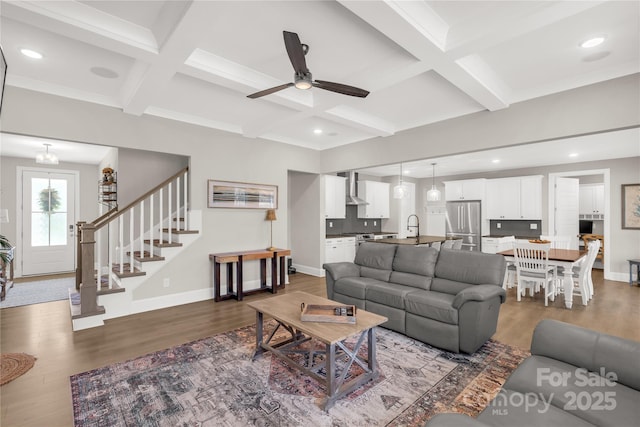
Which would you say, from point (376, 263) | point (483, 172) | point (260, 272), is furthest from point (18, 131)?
point (483, 172)

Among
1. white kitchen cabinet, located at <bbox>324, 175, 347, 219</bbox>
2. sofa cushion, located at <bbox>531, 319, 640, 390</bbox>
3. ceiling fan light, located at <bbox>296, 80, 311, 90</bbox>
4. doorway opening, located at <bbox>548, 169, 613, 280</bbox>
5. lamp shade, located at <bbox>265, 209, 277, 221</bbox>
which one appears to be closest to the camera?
sofa cushion, located at <bbox>531, 319, 640, 390</bbox>

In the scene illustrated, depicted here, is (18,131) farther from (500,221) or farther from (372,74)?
(500,221)

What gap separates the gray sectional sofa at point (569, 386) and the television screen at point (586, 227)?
805 cm

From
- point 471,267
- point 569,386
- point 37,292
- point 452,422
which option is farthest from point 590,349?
point 37,292

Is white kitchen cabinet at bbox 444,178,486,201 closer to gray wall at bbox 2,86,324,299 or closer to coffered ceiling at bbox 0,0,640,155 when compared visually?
gray wall at bbox 2,86,324,299

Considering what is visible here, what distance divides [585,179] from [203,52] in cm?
926

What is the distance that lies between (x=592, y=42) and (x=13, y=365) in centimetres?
569

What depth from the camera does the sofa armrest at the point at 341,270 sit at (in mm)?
4120

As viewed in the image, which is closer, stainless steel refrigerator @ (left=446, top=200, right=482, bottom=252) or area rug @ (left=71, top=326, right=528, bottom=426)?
area rug @ (left=71, top=326, right=528, bottom=426)

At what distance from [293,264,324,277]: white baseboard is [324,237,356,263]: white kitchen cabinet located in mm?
262

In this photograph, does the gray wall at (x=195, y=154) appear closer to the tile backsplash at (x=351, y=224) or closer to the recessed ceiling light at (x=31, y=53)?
the recessed ceiling light at (x=31, y=53)

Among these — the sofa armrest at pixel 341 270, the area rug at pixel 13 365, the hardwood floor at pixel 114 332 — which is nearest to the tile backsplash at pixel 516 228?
the hardwood floor at pixel 114 332

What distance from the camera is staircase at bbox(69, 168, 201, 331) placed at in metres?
3.61

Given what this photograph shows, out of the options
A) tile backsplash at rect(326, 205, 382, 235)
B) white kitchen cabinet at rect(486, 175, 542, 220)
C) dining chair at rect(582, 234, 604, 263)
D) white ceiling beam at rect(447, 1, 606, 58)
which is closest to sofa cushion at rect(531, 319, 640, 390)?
white ceiling beam at rect(447, 1, 606, 58)
